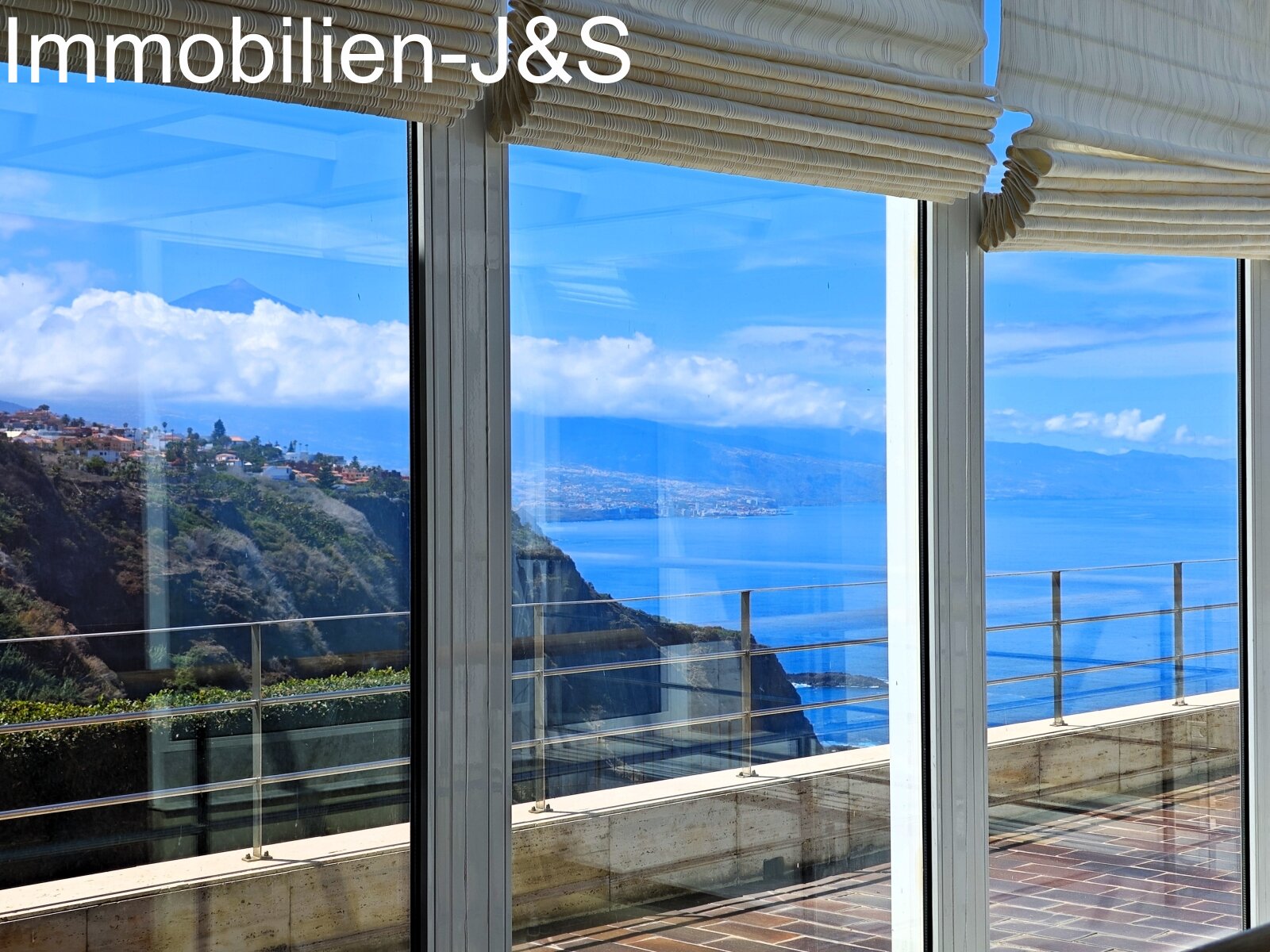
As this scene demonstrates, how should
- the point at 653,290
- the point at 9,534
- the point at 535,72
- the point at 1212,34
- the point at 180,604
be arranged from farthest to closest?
the point at 1212,34 → the point at 653,290 → the point at 535,72 → the point at 180,604 → the point at 9,534

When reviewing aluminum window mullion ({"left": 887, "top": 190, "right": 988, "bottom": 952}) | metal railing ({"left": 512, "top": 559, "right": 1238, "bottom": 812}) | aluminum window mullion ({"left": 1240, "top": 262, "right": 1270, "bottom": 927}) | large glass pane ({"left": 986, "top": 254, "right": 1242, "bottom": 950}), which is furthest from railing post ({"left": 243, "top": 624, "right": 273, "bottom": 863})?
aluminum window mullion ({"left": 1240, "top": 262, "right": 1270, "bottom": 927})

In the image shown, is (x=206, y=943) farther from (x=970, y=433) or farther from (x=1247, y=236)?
(x=1247, y=236)

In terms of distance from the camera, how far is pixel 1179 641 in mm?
3113

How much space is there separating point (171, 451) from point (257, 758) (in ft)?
1.48

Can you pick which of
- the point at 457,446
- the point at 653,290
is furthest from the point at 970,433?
the point at 457,446

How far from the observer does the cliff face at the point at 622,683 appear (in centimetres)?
200

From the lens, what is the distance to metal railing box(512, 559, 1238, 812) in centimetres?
200

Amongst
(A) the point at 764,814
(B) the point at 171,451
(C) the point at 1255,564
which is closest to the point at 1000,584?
(A) the point at 764,814

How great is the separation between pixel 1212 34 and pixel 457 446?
7.31 ft

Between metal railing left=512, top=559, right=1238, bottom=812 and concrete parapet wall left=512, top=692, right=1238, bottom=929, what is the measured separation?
6 cm

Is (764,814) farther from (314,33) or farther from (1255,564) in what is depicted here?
(1255,564)

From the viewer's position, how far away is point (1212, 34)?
2.95m

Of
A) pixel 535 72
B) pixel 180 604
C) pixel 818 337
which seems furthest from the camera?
pixel 818 337

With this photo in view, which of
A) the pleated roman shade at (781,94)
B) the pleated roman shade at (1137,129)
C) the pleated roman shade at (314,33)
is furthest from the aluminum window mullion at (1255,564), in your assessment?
the pleated roman shade at (314,33)
